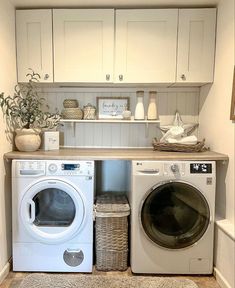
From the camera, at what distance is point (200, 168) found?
2055 mm

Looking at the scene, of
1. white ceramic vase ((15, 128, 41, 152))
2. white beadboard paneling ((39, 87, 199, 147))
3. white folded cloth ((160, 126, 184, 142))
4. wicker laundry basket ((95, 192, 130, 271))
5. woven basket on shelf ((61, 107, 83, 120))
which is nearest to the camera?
wicker laundry basket ((95, 192, 130, 271))

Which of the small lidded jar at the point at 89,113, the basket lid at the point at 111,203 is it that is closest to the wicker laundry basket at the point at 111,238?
the basket lid at the point at 111,203

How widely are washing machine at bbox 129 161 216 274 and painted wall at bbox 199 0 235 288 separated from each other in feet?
0.37

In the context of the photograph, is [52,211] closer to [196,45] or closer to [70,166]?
[70,166]

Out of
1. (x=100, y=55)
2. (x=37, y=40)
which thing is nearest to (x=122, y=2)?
(x=100, y=55)

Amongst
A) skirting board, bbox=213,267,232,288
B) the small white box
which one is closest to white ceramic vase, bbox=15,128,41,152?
the small white box

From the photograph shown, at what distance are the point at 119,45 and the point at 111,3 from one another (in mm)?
359

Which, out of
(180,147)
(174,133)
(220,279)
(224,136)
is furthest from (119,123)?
(220,279)

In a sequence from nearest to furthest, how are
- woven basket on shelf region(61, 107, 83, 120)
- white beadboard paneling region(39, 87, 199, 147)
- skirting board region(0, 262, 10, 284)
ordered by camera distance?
skirting board region(0, 262, 10, 284)
woven basket on shelf region(61, 107, 83, 120)
white beadboard paneling region(39, 87, 199, 147)

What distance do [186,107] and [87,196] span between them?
4.63ft

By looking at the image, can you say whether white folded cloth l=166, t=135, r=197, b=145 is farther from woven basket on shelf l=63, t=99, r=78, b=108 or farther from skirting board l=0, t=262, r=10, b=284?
skirting board l=0, t=262, r=10, b=284

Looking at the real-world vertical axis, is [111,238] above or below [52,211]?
below

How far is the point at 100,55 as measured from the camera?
7.61 feet

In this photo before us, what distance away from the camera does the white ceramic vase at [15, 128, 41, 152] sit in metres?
2.25
